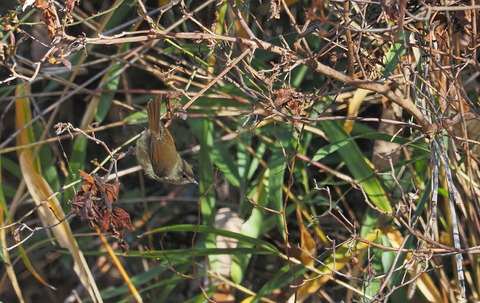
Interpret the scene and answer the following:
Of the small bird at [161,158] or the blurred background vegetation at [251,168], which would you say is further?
the small bird at [161,158]

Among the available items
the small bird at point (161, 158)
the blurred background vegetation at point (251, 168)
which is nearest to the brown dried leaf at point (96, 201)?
the blurred background vegetation at point (251, 168)

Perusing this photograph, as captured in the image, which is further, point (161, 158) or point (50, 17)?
point (161, 158)

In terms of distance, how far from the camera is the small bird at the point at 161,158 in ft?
8.11

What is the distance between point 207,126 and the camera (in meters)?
2.71

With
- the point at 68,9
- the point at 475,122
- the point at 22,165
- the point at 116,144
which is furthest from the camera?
the point at 116,144

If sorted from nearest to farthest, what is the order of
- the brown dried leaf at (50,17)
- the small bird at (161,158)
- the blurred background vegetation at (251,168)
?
the brown dried leaf at (50,17)
the blurred background vegetation at (251,168)
the small bird at (161,158)

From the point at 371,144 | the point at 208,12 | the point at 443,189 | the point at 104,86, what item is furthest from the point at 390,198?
the point at 104,86

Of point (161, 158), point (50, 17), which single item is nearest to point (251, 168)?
point (161, 158)

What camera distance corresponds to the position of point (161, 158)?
2627mm

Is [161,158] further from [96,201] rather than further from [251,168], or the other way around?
[96,201]

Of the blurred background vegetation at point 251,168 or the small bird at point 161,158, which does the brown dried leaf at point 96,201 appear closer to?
the blurred background vegetation at point 251,168

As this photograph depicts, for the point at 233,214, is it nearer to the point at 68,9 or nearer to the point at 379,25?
the point at 379,25

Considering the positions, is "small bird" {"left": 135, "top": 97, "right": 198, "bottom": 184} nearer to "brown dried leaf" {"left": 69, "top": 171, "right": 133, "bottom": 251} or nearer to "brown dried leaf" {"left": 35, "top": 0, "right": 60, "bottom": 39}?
"brown dried leaf" {"left": 69, "top": 171, "right": 133, "bottom": 251}

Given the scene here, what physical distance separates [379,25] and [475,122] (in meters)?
0.46
